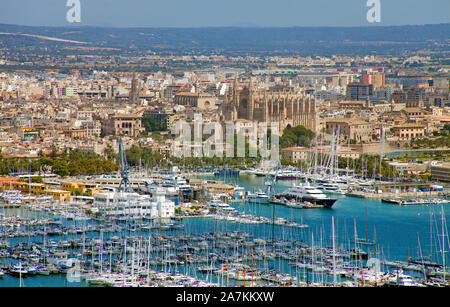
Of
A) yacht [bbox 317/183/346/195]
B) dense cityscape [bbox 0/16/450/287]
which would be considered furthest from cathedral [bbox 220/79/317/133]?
yacht [bbox 317/183/346/195]

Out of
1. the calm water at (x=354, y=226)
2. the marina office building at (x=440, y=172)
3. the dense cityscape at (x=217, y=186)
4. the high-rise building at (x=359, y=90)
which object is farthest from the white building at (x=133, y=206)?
the high-rise building at (x=359, y=90)

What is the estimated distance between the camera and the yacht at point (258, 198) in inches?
488

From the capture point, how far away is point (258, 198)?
12.6 m

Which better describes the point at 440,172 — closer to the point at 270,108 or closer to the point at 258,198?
the point at 258,198

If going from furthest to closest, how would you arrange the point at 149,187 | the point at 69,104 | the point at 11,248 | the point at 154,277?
the point at 69,104
the point at 149,187
the point at 11,248
the point at 154,277

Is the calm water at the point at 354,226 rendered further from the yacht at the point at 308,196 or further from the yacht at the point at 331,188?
the yacht at the point at 331,188

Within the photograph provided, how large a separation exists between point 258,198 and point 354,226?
2988mm

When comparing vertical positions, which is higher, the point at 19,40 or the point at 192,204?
the point at 19,40

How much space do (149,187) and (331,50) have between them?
4479cm

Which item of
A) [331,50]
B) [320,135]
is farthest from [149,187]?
[331,50]
